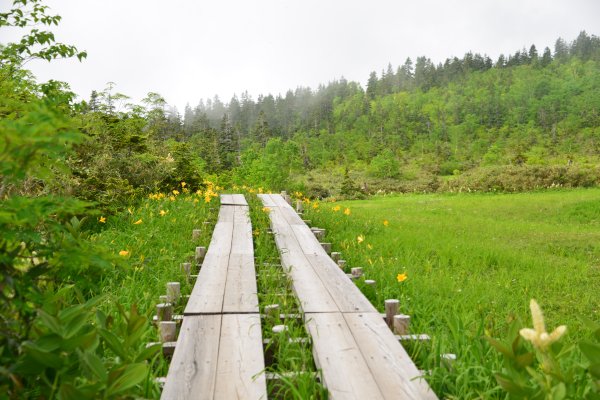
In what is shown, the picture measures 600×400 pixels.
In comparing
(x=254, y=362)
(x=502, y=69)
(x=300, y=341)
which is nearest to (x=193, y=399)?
(x=254, y=362)

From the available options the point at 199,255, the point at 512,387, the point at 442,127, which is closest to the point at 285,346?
the point at 512,387

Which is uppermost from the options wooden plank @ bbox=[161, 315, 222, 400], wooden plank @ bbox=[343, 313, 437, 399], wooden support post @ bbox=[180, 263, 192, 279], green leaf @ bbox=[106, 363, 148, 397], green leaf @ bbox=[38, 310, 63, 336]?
green leaf @ bbox=[38, 310, 63, 336]

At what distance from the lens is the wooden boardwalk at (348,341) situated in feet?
7.13

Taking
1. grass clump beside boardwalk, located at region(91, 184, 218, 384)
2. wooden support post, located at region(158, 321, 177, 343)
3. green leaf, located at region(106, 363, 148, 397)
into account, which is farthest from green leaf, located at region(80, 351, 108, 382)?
wooden support post, located at region(158, 321, 177, 343)

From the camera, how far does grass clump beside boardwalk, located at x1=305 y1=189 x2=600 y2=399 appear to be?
2.66 meters

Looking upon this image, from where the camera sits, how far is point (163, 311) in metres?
3.03

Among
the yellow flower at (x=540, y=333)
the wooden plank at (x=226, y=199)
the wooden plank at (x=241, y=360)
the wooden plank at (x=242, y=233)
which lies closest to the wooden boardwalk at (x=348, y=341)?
the wooden plank at (x=241, y=360)

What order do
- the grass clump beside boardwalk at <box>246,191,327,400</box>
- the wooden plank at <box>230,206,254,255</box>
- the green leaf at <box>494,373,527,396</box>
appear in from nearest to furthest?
the green leaf at <box>494,373,527,396</box>
the grass clump beside boardwalk at <box>246,191,327,400</box>
the wooden plank at <box>230,206,254,255</box>

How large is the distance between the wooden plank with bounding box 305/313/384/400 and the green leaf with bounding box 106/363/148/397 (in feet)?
4.10

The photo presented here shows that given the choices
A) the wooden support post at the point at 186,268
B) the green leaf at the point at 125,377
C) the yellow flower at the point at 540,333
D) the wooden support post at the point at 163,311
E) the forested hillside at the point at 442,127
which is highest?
the forested hillside at the point at 442,127

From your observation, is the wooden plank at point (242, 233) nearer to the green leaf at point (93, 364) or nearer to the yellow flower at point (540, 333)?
the green leaf at point (93, 364)

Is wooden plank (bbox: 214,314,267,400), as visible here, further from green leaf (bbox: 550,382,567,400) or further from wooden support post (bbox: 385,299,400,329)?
green leaf (bbox: 550,382,567,400)

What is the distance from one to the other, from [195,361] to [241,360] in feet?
0.87

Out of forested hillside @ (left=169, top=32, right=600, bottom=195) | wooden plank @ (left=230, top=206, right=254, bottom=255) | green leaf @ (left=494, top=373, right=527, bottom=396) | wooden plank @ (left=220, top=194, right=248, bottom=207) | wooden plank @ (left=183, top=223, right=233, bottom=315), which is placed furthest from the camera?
forested hillside @ (left=169, top=32, right=600, bottom=195)
